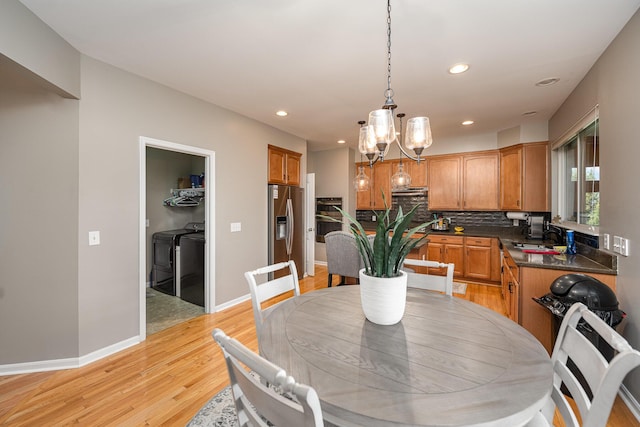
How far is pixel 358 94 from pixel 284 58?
1.04m

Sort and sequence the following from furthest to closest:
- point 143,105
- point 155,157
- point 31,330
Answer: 1. point 155,157
2. point 143,105
3. point 31,330

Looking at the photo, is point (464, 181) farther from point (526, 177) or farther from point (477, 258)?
point (477, 258)

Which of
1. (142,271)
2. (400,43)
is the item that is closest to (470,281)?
(400,43)

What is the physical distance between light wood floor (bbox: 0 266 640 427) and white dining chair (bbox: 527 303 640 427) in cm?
121

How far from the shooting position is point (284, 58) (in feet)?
7.67

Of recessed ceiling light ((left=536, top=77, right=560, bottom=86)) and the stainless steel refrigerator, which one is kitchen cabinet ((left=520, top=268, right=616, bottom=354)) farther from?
the stainless steel refrigerator

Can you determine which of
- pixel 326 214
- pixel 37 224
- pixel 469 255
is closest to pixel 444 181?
pixel 469 255

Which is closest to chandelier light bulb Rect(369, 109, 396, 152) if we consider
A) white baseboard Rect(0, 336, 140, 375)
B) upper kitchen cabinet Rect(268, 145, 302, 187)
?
upper kitchen cabinet Rect(268, 145, 302, 187)

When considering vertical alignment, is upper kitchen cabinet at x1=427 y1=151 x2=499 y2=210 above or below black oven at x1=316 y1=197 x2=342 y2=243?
above

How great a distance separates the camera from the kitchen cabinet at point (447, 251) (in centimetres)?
466

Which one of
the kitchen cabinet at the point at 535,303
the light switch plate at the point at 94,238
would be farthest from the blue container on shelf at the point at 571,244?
the light switch plate at the point at 94,238

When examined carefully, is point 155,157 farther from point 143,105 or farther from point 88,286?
point 88,286

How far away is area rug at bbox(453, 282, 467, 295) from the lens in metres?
4.16

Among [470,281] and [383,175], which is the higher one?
[383,175]
